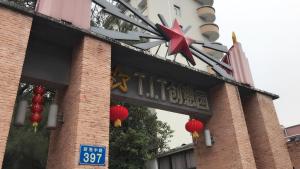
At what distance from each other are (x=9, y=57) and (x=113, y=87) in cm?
257

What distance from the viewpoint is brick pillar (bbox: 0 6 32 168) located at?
4.98m

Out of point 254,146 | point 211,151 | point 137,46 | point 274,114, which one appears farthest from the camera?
point 274,114

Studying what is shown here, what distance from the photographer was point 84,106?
5.94 metres

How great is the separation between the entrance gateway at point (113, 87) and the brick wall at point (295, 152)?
0.42 meters

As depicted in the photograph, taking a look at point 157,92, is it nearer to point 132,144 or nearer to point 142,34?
point 142,34

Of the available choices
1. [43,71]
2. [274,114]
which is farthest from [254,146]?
[43,71]

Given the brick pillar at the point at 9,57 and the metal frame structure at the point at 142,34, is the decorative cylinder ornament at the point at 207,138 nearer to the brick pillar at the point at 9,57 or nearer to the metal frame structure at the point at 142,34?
the metal frame structure at the point at 142,34

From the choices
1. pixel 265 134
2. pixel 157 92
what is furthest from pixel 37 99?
pixel 265 134

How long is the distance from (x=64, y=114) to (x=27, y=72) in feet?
3.71

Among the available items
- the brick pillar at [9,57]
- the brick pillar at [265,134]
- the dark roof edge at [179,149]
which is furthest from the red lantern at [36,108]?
the dark roof edge at [179,149]

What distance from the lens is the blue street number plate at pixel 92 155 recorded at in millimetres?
5492

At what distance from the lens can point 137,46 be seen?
8023mm

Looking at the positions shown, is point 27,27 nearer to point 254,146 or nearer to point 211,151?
point 211,151

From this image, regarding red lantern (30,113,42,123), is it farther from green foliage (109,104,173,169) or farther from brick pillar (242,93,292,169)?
green foliage (109,104,173,169)
